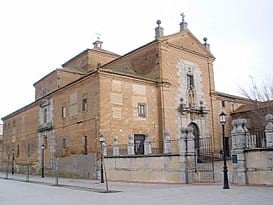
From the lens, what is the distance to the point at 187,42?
107ft

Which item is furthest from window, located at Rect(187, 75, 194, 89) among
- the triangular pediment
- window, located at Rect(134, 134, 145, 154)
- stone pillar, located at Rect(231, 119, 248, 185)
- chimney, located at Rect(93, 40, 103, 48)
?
stone pillar, located at Rect(231, 119, 248, 185)

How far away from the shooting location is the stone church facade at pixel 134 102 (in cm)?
2552

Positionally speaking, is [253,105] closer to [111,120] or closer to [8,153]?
[111,120]

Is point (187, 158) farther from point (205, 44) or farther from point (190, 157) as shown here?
point (205, 44)

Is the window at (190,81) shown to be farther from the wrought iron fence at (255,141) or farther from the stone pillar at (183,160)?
the stone pillar at (183,160)

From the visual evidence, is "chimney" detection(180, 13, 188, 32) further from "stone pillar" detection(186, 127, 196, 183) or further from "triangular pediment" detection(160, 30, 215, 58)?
"stone pillar" detection(186, 127, 196, 183)

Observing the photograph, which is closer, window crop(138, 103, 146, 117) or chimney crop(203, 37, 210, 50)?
window crop(138, 103, 146, 117)

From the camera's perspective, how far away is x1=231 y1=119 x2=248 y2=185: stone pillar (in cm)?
1544

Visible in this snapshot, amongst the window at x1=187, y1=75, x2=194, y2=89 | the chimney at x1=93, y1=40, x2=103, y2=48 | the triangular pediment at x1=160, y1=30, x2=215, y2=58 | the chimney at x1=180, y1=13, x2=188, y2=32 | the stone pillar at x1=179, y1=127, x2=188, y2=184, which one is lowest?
the stone pillar at x1=179, y1=127, x2=188, y2=184

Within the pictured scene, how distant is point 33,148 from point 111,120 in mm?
16046

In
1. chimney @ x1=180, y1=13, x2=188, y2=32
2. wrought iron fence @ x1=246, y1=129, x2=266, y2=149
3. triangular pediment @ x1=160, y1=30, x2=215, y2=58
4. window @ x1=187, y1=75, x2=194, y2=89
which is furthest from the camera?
chimney @ x1=180, y1=13, x2=188, y2=32

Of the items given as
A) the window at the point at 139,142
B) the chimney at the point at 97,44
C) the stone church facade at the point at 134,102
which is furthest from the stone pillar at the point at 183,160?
the chimney at the point at 97,44

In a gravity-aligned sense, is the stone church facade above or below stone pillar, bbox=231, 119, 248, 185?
above

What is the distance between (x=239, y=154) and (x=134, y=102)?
40.6 ft
